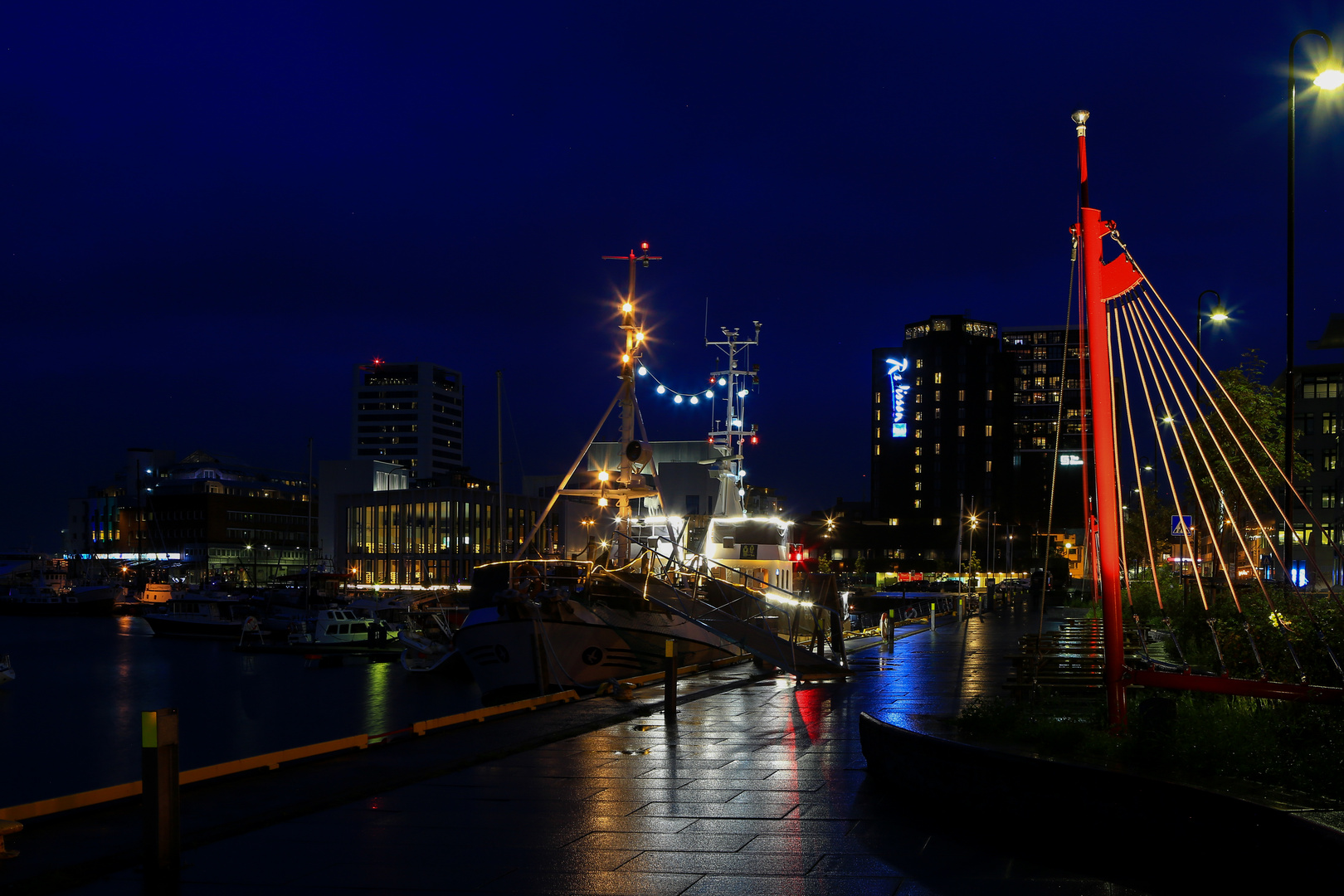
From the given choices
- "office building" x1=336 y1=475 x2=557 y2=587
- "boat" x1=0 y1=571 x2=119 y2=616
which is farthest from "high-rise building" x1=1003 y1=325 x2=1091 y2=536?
"boat" x1=0 y1=571 x2=119 y2=616

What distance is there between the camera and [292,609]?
3339 inches

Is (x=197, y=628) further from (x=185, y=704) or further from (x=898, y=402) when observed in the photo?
(x=898, y=402)

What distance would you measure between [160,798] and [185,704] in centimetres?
4076

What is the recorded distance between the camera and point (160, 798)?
8.07 meters

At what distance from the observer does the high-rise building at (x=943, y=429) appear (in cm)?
16625

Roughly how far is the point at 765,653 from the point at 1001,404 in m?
155

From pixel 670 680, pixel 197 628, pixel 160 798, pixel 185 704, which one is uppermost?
pixel 160 798

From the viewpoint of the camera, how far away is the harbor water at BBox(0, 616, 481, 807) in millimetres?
31766

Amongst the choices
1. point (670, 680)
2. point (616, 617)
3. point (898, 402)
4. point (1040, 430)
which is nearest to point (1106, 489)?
point (670, 680)

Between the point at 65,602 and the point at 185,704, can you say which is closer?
the point at 185,704

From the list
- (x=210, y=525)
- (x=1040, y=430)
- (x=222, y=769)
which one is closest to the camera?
(x=222, y=769)

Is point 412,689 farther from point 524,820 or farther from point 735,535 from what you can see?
point 524,820

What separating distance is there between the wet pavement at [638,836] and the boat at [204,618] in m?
69.0

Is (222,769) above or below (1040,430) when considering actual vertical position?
below
